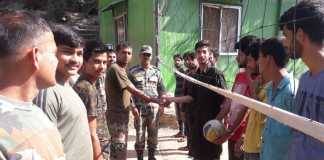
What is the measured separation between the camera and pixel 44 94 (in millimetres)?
2371

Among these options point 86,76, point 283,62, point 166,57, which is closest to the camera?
point 283,62

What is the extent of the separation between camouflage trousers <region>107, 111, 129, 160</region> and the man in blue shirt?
278 cm

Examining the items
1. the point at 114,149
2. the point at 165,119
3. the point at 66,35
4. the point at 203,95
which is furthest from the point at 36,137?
the point at 165,119

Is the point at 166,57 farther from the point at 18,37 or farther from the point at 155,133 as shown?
the point at 18,37

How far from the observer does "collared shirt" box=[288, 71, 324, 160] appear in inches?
91.2

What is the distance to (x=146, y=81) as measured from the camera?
6.19 metres

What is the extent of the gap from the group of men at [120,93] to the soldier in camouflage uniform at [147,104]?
0.01 meters

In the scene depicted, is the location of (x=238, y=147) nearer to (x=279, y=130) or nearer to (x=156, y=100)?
(x=279, y=130)

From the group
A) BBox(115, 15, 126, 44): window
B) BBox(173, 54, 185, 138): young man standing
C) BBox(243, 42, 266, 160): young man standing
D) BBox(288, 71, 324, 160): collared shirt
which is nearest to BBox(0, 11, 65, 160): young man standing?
BBox(288, 71, 324, 160): collared shirt

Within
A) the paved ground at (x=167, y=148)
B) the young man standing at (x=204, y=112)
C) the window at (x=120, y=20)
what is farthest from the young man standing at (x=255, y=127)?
the window at (x=120, y=20)

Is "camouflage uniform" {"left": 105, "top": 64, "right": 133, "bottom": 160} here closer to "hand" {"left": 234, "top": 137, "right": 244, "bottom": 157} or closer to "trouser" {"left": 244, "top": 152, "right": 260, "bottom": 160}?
"hand" {"left": 234, "top": 137, "right": 244, "bottom": 157}

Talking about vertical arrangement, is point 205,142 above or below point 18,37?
below

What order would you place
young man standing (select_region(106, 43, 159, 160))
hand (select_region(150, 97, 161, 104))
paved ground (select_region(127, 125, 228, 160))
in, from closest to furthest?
1. young man standing (select_region(106, 43, 159, 160))
2. hand (select_region(150, 97, 161, 104))
3. paved ground (select_region(127, 125, 228, 160))

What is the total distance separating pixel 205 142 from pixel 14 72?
309cm
